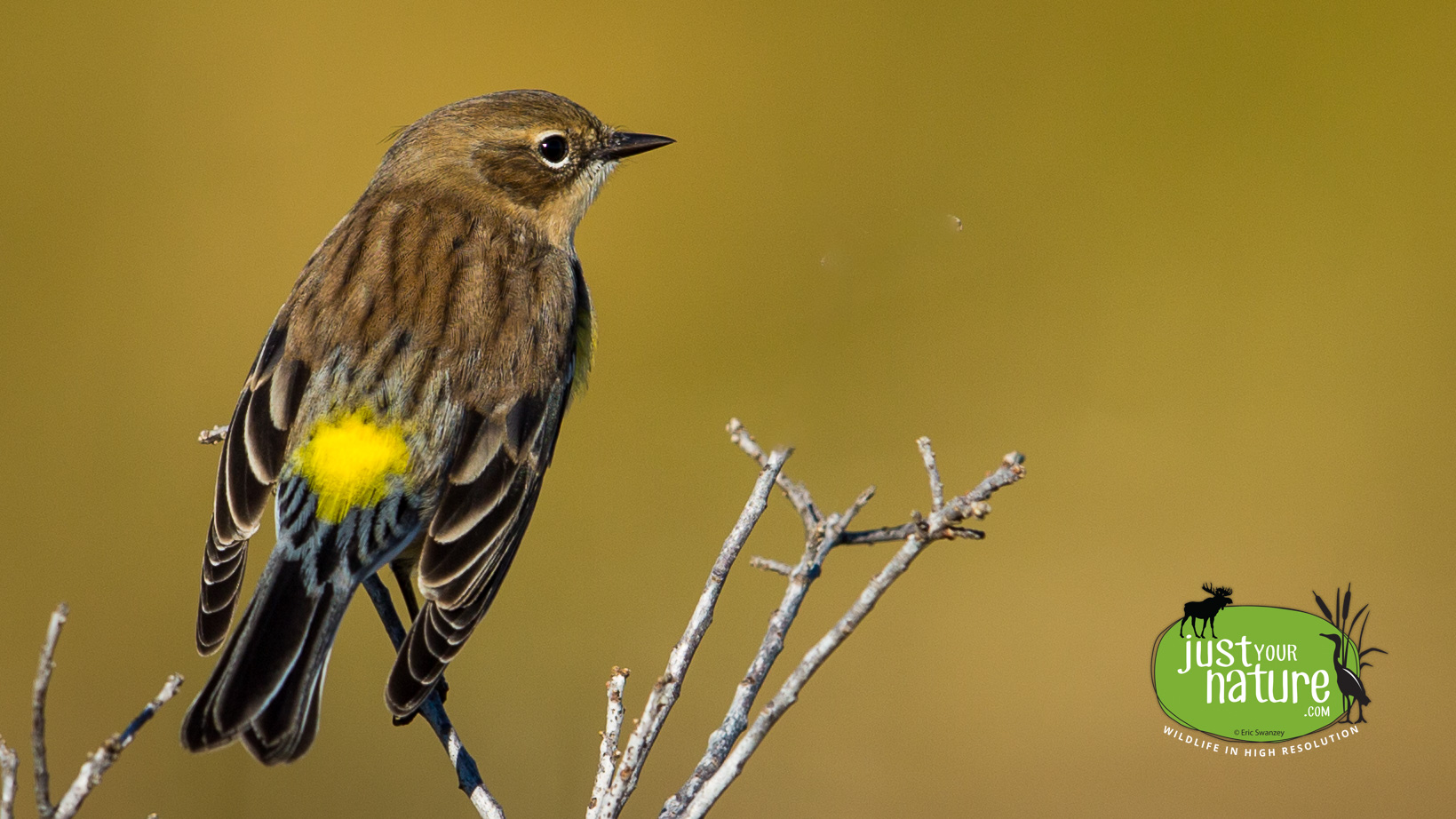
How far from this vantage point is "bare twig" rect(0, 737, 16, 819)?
6.45ft

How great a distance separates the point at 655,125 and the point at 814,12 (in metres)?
1.13

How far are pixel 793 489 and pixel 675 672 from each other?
0.44 meters

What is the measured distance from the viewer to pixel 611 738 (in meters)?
2.59

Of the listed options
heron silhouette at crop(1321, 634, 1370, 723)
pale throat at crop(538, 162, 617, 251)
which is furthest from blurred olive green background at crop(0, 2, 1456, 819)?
pale throat at crop(538, 162, 617, 251)

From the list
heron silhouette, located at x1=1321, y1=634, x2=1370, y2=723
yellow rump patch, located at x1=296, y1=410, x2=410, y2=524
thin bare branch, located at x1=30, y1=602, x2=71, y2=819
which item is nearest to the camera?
thin bare branch, located at x1=30, y1=602, x2=71, y2=819

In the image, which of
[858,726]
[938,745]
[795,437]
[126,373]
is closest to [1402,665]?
[938,745]

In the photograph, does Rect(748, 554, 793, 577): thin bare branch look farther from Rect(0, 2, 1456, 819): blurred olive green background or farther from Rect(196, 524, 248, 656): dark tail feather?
Rect(0, 2, 1456, 819): blurred olive green background

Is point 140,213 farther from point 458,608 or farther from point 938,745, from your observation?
point 938,745

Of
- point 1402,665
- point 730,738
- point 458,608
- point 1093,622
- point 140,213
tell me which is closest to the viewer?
point 730,738

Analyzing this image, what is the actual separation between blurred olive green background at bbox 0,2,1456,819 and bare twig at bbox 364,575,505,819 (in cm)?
193

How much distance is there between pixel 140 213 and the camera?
6258mm

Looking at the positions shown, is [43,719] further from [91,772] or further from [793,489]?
[793,489]

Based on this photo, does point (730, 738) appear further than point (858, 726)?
No

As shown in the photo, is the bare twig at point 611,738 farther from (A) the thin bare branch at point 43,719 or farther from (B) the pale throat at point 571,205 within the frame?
(B) the pale throat at point 571,205
